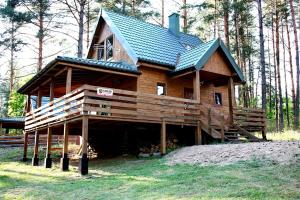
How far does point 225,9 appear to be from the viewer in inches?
1029

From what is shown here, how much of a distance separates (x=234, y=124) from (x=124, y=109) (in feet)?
18.3

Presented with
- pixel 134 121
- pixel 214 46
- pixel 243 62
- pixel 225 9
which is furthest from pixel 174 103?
pixel 243 62

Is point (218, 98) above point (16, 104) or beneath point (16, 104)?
beneath

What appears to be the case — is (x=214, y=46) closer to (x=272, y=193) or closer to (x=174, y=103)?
(x=174, y=103)

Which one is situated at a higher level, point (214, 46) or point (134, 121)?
point (214, 46)

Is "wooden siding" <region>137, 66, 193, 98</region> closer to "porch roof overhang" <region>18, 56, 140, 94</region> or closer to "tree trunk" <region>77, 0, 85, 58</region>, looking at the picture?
"porch roof overhang" <region>18, 56, 140, 94</region>

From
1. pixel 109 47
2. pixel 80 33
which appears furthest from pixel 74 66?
pixel 80 33

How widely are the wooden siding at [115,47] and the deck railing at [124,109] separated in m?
3.39

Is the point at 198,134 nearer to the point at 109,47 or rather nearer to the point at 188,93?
the point at 188,93

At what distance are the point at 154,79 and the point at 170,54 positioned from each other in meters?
2.10

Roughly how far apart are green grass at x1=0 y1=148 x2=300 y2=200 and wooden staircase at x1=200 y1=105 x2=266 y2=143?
14.3ft

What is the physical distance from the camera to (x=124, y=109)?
1446 centimetres

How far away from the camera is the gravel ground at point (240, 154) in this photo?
9.51 m

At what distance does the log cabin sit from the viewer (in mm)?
13336
